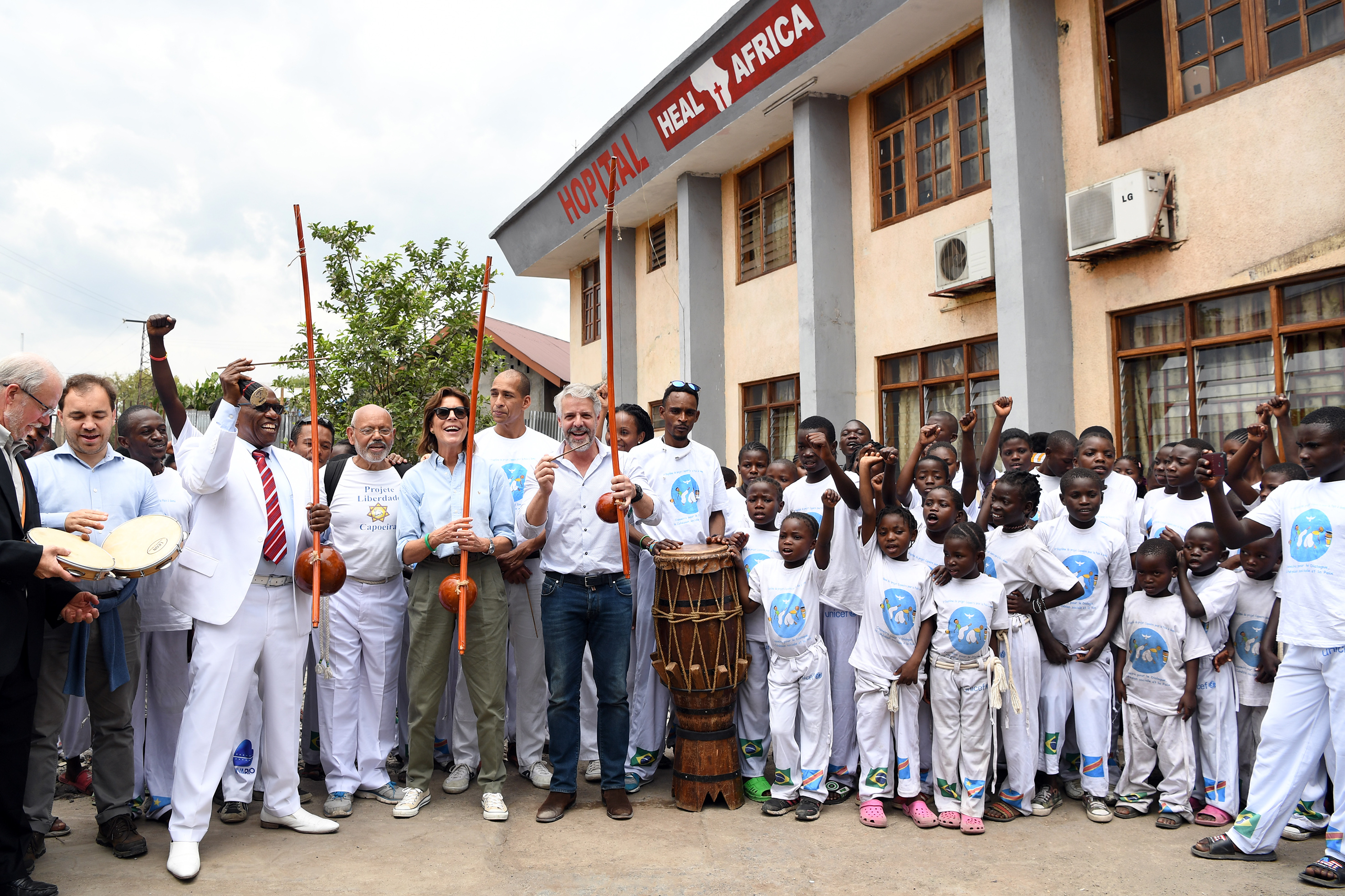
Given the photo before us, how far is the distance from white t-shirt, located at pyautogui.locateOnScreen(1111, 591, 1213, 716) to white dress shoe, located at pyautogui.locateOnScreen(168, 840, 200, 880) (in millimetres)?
4657

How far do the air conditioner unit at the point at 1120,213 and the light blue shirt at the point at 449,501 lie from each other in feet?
17.5

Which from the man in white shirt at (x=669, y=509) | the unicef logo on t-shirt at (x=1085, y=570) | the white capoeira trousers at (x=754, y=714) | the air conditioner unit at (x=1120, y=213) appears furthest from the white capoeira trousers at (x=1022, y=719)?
the air conditioner unit at (x=1120, y=213)

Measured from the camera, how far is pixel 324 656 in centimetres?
512

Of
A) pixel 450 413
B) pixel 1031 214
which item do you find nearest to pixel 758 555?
pixel 450 413

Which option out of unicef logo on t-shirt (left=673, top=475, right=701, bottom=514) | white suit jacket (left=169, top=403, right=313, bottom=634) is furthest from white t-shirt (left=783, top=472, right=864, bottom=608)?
white suit jacket (left=169, top=403, right=313, bottom=634)

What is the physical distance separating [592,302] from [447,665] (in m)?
13.1

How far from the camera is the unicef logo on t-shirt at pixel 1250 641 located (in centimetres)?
473

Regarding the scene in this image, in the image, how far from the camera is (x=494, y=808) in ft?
15.9

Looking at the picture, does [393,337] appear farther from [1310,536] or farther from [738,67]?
[1310,536]

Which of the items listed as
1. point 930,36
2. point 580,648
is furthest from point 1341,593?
point 930,36

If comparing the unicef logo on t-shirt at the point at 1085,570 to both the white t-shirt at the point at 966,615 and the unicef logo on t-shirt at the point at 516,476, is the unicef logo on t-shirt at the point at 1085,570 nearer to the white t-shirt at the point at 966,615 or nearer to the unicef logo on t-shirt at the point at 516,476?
the white t-shirt at the point at 966,615

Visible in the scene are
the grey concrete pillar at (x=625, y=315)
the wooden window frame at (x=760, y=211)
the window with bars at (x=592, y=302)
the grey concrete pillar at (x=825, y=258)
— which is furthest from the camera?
the window with bars at (x=592, y=302)

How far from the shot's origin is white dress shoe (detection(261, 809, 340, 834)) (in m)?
4.64

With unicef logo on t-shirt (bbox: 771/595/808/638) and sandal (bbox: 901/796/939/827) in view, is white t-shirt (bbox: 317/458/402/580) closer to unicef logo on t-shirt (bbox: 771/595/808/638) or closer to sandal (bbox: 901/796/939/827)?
unicef logo on t-shirt (bbox: 771/595/808/638)
